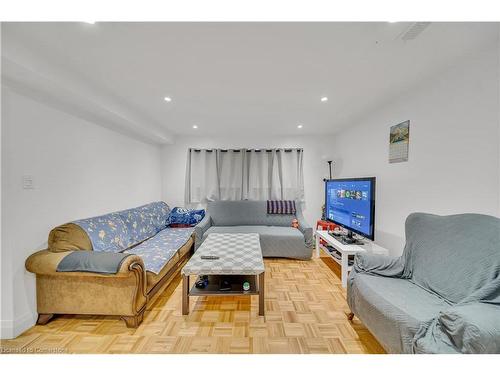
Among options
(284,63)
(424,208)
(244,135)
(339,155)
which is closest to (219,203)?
(244,135)

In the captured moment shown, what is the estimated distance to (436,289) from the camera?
4.67 feet

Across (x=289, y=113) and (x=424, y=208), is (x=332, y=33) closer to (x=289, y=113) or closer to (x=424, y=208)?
(x=289, y=113)

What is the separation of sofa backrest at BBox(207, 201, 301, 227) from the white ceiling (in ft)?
6.41

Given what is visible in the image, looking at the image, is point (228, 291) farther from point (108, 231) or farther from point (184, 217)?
point (184, 217)

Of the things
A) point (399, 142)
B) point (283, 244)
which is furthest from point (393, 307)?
point (283, 244)

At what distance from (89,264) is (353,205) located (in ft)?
9.60

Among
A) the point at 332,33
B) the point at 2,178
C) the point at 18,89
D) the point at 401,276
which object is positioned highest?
the point at 332,33

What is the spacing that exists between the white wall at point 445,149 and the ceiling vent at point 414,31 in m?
0.67

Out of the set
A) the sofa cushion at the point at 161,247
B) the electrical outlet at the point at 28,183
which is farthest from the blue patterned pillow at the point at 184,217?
the electrical outlet at the point at 28,183

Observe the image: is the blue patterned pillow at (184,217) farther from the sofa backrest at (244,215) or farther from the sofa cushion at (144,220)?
the sofa backrest at (244,215)

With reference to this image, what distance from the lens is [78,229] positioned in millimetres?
1946

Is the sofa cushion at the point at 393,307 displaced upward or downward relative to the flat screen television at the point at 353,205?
downward

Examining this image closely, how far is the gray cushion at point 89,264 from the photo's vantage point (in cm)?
166

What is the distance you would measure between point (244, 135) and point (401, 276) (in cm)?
343
